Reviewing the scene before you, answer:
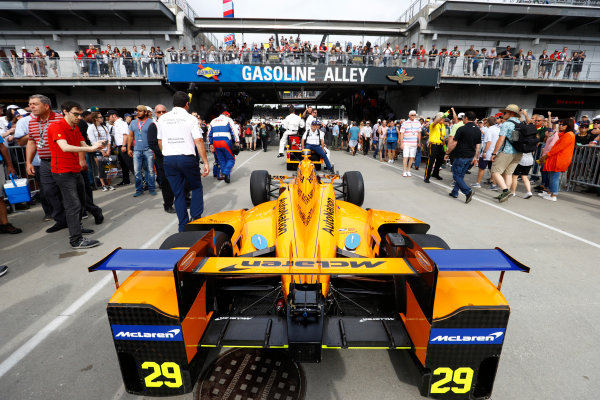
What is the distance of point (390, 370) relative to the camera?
2051 mm

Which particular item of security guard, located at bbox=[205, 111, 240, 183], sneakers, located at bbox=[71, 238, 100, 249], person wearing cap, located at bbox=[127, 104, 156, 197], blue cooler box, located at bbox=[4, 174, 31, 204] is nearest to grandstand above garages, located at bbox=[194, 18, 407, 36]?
security guard, located at bbox=[205, 111, 240, 183]

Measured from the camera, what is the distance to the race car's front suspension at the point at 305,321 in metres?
1.63

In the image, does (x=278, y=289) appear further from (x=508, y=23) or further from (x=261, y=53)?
(x=508, y=23)

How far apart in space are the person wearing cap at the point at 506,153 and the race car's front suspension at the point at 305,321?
6.17 metres

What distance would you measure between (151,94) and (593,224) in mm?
22588

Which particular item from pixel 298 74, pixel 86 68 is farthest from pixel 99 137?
pixel 86 68

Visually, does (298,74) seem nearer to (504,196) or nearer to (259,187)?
(504,196)

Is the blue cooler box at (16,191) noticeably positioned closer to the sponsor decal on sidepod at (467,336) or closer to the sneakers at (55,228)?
the sneakers at (55,228)

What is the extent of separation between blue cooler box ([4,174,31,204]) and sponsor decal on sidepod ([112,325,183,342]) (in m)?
5.36

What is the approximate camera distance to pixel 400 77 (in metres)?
18.4

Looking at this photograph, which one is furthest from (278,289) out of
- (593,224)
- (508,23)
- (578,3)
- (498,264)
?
(578,3)

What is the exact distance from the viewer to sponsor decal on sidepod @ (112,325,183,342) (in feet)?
5.27

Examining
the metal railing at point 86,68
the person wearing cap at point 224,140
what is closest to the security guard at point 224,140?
the person wearing cap at point 224,140

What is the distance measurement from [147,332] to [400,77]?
1988 cm
